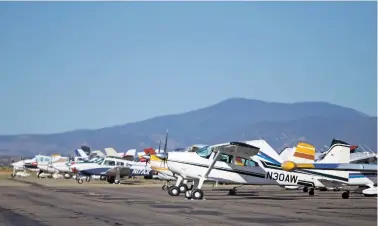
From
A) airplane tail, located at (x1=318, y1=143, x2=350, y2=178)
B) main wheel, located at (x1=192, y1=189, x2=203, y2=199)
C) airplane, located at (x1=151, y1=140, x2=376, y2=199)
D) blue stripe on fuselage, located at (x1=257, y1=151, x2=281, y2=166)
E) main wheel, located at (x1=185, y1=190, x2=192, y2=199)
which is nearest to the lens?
main wheel, located at (x1=192, y1=189, x2=203, y2=199)

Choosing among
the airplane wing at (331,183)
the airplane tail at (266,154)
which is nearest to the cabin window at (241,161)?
the airplane tail at (266,154)

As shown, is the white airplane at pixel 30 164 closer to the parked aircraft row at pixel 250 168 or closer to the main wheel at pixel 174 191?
the main wheel at pixel 174 191

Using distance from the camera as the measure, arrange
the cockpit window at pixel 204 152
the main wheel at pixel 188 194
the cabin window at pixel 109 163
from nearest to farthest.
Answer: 1. the main wheel at pixel 188 194
2. the cockpit window at pixel 204 152
3. the cabin window at pixel 109 163

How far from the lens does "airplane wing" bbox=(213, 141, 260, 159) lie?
1155 inches

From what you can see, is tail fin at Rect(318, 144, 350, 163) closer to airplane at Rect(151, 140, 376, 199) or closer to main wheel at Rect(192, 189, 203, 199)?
airplane at Rect(151, 140, 376, 199)

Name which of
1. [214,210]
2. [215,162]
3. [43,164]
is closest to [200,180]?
[215,162]

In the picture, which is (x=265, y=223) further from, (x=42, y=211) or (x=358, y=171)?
(x=358, y=171)

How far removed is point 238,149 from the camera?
98.6 ft

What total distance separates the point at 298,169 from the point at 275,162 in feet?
3.70

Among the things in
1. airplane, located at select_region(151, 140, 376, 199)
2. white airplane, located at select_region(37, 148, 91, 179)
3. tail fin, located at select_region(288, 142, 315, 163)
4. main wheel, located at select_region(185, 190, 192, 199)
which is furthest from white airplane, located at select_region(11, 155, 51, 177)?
main wheel, located at select_region(185, 190, 192, 199)

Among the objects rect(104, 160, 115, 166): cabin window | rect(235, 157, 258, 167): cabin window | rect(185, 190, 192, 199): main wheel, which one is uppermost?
rect(104, 160, 115, 166): cabin window

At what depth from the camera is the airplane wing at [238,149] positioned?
29.3 meters

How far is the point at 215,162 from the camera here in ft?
98.3

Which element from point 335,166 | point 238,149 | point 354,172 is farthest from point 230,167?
point 354,172
